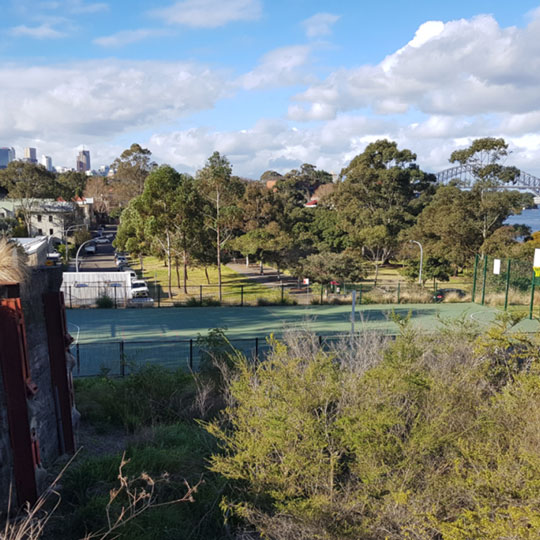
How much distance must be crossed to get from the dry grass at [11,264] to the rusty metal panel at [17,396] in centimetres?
48

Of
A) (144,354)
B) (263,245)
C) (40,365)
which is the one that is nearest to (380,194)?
(263,245)

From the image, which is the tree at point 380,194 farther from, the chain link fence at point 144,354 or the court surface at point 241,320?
the chain link fence at point 144,354

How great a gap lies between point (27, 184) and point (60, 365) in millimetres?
65300

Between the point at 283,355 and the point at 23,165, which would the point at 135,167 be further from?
the point at 283,355

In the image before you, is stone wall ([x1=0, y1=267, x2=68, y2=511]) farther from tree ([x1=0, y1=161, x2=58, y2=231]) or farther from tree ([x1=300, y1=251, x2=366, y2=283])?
tree ([x1=0, y1=161, x2=58, y2=231])

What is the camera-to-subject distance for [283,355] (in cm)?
934

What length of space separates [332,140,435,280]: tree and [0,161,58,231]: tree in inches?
→ 1498

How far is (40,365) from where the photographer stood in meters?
9.56

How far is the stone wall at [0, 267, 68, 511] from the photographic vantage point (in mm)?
9006

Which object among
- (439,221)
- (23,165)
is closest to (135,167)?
(23,165)

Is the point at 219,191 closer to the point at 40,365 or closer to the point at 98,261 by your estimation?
the point at 40,365

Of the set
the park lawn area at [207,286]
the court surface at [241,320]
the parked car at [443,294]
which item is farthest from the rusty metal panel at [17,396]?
the parked car at [443,294]

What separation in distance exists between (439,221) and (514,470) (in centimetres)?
4542

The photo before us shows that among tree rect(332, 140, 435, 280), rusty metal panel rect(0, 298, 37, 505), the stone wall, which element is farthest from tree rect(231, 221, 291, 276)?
rusty metal panel rect(0, 298, 37, 505)
